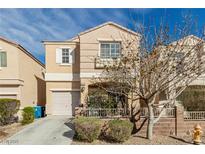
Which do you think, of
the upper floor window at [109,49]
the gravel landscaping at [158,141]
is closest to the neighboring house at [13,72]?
the upper floor window at [109,49]

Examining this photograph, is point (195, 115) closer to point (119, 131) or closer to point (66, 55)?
point (119, 131)

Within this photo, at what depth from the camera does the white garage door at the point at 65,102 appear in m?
17.8

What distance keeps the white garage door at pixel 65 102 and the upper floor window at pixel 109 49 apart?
4582 millimetres

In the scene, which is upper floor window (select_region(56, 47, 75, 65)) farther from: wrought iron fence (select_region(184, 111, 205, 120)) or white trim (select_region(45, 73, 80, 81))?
wrought iron fence (select_region(184, 111, 205, 120))

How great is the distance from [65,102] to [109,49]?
6.15 meters

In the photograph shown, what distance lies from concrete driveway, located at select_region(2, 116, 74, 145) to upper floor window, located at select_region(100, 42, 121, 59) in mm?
6718

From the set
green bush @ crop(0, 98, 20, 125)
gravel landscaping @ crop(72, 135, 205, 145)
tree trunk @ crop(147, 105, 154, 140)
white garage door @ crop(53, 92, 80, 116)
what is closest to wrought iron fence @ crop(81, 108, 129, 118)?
gravel landscaping @ crop(72, 135, 205, 145)

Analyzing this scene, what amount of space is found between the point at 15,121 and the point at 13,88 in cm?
274

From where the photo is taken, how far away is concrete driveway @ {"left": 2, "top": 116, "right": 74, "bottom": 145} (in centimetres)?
935

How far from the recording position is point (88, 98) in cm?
1548

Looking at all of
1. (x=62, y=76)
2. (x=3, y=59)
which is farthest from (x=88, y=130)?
(x=3, y=59)

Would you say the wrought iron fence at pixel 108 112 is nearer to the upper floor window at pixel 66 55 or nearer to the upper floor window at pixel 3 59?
the upper floor window at pixel 66 55

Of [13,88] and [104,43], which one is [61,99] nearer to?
[13,88]

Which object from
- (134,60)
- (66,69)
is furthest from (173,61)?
(66,69)
